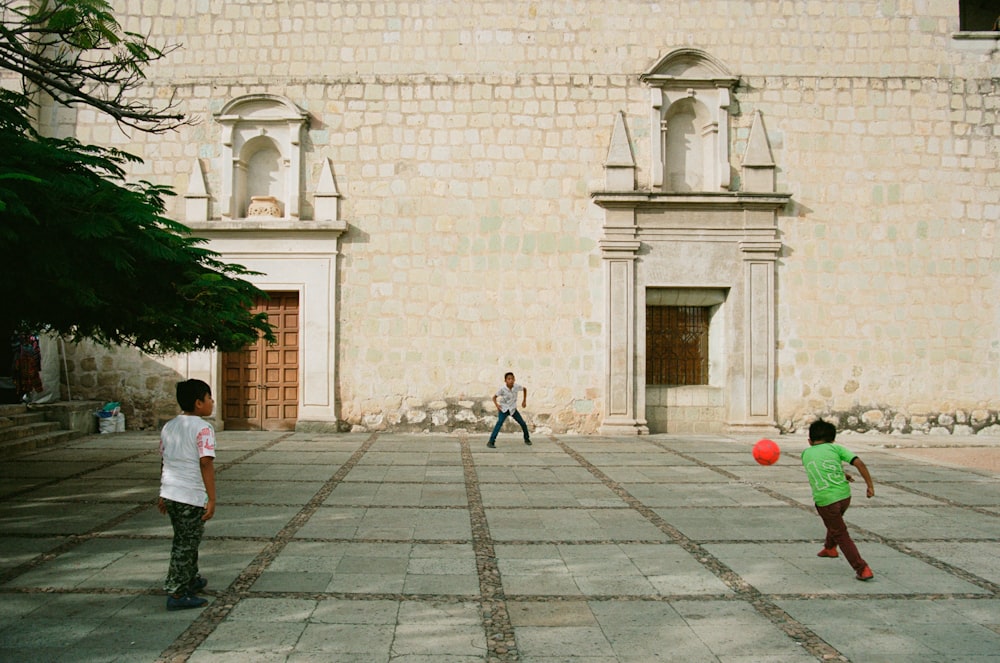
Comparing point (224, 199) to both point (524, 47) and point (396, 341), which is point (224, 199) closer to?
point (396, 341)

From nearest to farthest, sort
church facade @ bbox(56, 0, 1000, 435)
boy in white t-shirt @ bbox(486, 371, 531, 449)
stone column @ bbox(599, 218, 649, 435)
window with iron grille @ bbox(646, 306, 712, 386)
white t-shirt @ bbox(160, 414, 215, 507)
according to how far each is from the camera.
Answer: white t-shirt @ bbox(160, 414, 215, 507) → boy in white t-shirt @ bbox(486, 371, 531, 449) → stone column @ bbox(599, 218, 649, 435) → church facade @ bbox(56, 0, 1000, 435) → window with iron grille @ bbox(646, 306, 712, 386)

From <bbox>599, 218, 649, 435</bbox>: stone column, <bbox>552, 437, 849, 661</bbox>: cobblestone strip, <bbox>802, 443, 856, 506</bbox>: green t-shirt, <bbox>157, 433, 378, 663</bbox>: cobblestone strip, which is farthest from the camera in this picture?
<bbox>599, 218, 649, 435</bbox>: stone column

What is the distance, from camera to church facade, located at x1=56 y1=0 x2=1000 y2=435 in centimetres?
1430

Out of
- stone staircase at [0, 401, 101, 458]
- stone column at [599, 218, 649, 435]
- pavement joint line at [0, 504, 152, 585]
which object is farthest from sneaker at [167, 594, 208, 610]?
stone column at [599, 218, 649, 435]

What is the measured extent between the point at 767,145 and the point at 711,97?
138cm

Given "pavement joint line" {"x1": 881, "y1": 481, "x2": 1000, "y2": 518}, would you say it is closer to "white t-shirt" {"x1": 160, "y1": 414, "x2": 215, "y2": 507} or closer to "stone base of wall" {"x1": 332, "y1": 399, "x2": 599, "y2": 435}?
"stone base of wall" {"x1": 332, "y1": 399, "x2": 599, "y2": 435}

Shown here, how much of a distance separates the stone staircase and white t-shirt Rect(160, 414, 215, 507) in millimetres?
7860

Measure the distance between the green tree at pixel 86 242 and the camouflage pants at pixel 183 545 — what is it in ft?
7.44

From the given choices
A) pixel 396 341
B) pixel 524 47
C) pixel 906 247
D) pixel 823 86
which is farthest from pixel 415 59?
pixel 906 247

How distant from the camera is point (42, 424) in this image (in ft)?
41.7

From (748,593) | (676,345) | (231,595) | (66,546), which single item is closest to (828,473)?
(748,593)

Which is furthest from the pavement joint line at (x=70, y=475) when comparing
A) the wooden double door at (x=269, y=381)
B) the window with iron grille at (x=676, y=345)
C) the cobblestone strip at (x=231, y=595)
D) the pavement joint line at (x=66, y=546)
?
the window with iron grille at (x=676, y=345)

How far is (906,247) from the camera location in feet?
47.8

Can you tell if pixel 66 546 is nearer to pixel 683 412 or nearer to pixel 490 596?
pixel 490 596
